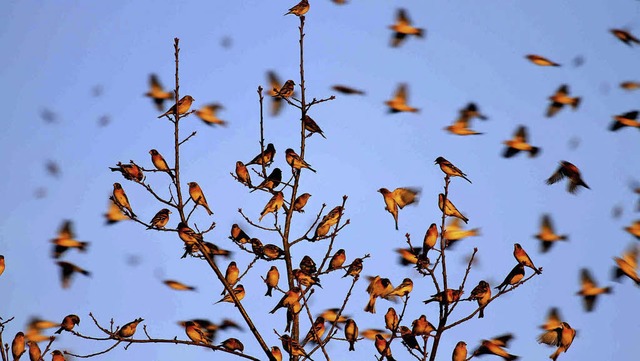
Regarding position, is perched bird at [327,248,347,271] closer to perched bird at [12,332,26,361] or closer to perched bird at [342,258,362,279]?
perched bird at [342,258,362,279]

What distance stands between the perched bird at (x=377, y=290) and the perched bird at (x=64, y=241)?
13.1 feet

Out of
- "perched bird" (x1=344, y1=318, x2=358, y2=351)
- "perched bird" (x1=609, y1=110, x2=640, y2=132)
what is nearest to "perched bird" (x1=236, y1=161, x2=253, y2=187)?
"perched bird" (x1=344, y1=318, x2=358, y2=351)

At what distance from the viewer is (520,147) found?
14.6 m

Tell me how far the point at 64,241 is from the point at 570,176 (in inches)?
267

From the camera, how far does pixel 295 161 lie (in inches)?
344

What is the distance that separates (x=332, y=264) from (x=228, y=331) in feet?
7.03

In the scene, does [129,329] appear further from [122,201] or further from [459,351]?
[459,351]

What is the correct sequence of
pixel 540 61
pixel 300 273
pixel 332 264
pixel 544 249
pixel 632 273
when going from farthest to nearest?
pixel 540 61 < pixel 544 249 < pixel 632 273 < pixel 332 264 < pixel 300 273

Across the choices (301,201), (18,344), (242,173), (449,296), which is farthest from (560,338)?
(18,344)

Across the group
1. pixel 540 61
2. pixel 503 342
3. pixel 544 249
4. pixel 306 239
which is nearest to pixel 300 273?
pixel 306 239

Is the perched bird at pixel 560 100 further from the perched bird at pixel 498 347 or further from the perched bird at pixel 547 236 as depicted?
the perched bird at pixel 498 347

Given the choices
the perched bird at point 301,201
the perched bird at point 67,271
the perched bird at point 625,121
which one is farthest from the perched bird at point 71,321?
the perched bird at point 625,121

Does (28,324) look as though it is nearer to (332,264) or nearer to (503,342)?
(332,264)

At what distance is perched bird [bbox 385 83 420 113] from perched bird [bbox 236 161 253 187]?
464 cm
